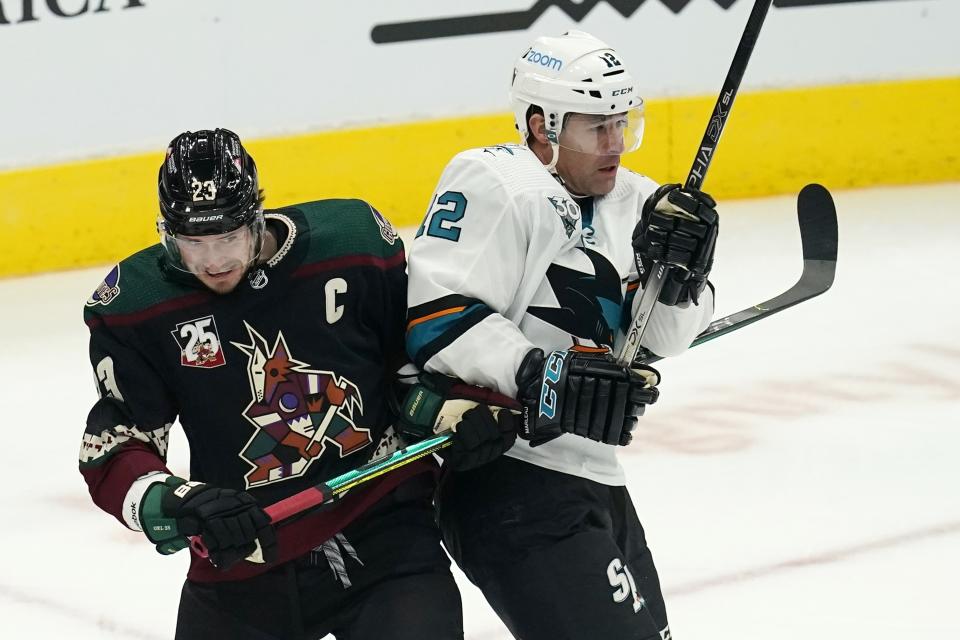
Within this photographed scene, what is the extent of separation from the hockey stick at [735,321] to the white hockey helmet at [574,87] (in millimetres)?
366

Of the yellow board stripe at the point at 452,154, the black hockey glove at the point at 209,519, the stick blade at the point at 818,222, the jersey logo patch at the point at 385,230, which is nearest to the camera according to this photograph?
the black hockey glove at the point at 209,519

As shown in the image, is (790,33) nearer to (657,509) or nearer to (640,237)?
(657,509)

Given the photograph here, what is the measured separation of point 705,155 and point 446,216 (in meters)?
0.39

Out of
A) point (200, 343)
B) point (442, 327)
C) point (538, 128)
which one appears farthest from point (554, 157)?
point (200, 343)

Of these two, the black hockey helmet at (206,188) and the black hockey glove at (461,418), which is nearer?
the black hockey helmet at (206,188)

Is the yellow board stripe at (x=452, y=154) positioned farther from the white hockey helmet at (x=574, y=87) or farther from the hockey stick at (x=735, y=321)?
the white hockey helmet at (x=574, y=87)

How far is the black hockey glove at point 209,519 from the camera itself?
183 centimetres

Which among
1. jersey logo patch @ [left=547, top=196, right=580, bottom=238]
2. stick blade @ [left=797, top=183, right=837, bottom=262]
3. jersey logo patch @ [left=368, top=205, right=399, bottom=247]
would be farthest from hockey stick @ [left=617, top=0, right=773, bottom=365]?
stick blade @ [left=797, top=183, right=837, bottom=262]

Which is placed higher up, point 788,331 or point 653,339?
point 653,339

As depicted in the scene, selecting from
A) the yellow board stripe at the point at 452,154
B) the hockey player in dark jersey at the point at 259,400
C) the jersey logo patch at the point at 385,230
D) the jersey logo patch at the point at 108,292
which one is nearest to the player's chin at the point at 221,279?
the hockey player in dark jersey at the point at 259,400

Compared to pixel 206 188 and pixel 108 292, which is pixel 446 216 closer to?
pixel 206 188

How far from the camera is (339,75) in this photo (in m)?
5.37

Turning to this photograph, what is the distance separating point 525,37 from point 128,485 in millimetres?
3787

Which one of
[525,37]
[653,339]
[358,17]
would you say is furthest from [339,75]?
[653,339]
